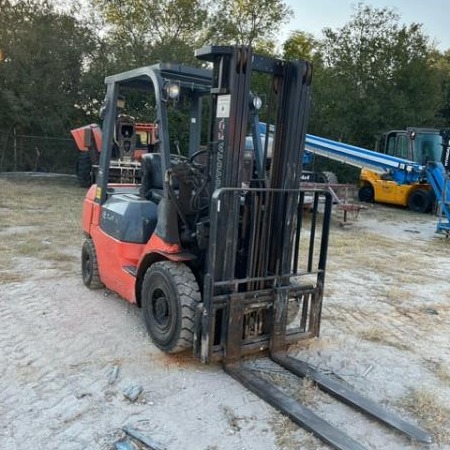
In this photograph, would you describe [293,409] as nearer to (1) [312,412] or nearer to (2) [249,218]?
(1) [312,412]

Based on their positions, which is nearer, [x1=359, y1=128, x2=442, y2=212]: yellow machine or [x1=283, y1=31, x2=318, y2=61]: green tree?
[x1=359, y1=128, x2=442, y2=212]: yellow machine

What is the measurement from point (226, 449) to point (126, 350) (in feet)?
4.78

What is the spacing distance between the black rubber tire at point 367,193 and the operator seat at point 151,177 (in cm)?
1267

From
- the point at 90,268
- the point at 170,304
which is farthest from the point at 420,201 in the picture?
the point at 170,304

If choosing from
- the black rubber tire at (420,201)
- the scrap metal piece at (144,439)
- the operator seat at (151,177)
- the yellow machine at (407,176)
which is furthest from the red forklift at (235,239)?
the black rubber tire at (420,201)

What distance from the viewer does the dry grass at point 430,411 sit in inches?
123

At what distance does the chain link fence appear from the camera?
18.3 meters

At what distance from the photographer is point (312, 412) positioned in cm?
317

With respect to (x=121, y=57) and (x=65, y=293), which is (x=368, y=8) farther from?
(x=65, y=293)

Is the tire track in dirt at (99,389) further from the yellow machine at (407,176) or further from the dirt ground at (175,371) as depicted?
the yellow machine at (407,176)

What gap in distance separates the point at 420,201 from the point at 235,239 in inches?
492

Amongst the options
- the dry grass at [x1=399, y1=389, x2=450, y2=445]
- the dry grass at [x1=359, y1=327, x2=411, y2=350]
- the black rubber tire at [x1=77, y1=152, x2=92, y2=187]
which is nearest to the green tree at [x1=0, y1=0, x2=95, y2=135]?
the black rubber tire at [x1=77, y1=152, x2=92, y2=187]

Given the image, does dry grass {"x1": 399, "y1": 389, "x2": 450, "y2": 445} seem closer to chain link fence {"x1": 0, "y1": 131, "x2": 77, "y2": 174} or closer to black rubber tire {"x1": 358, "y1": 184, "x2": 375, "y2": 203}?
black rubber tire {"x1": 358, "y1": 184, "x2": 375, "y2": 203}

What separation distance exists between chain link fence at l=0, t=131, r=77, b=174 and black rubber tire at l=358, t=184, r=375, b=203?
10.7 meters
